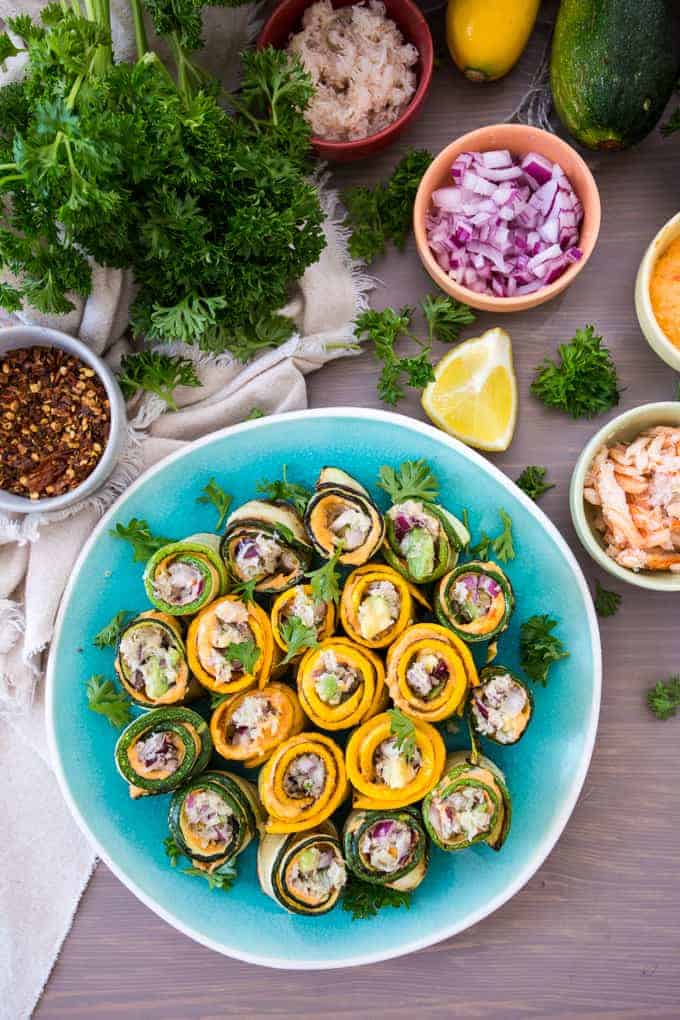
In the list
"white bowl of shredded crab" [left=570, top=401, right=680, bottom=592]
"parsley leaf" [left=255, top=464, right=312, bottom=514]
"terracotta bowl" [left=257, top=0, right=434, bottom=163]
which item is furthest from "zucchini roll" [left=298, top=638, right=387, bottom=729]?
"terracotta bowl" [left=257, top=0, right=434, bottom=163]

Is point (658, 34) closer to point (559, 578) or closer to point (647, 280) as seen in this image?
point (647, 280)

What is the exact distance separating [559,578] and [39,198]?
44.1 inches

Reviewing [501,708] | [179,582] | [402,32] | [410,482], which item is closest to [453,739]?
[501,708]

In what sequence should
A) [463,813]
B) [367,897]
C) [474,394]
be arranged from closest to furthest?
[463,813]
[367,897]
[474,394]

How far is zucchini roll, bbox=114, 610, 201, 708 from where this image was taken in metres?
1.58

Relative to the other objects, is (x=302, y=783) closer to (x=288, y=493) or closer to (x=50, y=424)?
(x=288, y=493)

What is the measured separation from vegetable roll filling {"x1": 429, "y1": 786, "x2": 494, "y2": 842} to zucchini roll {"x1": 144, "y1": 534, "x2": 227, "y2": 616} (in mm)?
554

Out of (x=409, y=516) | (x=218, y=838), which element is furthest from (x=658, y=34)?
(x=218, y=838)

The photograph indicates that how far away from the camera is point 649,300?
167cm

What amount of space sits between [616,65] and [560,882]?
1.64 m

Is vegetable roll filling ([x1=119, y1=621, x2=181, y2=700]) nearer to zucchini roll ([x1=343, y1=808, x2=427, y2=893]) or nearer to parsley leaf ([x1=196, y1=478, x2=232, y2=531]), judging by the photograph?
parsley leaf ([x1=196, y1=478, x2=232, y2=531])

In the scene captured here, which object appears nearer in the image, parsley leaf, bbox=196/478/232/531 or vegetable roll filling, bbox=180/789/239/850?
vegetable roll filling, bbox=180/789/239/850

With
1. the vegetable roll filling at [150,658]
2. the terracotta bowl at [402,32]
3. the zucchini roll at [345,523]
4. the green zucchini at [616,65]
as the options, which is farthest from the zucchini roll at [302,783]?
the green zucchini at [616,65]

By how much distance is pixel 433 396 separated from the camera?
5.69ft
